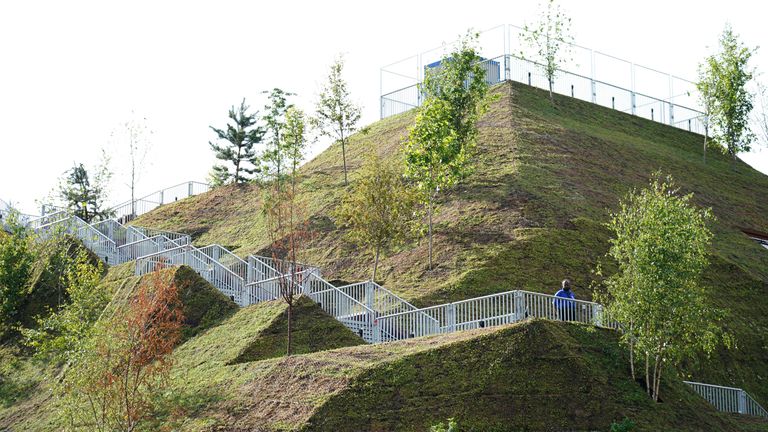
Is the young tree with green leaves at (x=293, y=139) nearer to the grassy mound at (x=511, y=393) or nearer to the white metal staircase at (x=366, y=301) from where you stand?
the white metal staircase at (x=366, y=301)

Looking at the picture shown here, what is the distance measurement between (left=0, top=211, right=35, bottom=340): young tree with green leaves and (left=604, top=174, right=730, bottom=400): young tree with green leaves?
2246 centimetres

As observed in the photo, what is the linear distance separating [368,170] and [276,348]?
11832 millimetres

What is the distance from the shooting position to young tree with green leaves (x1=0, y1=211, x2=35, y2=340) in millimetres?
36344

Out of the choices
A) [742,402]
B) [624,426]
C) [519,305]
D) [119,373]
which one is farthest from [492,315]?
[119,373]

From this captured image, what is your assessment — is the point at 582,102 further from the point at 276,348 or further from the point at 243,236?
the point at 276,348

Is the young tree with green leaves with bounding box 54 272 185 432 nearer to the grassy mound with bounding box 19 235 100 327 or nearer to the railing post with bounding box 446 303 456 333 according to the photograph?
the railing post with bounding box 446 303 456 333

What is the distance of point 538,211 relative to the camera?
1518 inches

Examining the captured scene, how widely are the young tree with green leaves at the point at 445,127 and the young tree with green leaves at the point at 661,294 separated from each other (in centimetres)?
1255

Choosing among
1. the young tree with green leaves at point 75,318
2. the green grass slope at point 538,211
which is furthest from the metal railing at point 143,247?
the green grass slope at point 538,211

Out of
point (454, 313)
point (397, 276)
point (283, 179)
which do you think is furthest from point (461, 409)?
point (283, 179)

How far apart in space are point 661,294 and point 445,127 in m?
15.7

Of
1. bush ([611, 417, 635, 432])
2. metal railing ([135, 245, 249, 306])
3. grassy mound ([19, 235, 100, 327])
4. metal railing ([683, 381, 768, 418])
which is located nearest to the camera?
bush ([611, 417, 635, 432])

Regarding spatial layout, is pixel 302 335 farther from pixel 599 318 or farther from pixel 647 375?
pixel 647 375

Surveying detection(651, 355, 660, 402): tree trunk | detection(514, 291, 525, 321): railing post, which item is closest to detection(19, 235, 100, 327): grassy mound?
detection(514, 291, 525, 321): railing post
